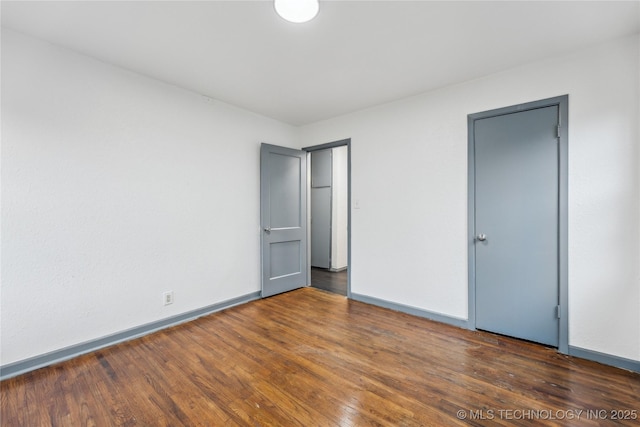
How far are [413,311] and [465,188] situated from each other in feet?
4.77

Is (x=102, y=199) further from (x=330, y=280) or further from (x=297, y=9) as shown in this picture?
(x=330, y=280)

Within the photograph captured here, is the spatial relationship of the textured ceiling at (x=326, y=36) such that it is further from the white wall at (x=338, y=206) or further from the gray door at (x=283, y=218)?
the white wall at (x=338, y=206)

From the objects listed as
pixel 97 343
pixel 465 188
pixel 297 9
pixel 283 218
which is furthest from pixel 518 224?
pixel 97 343

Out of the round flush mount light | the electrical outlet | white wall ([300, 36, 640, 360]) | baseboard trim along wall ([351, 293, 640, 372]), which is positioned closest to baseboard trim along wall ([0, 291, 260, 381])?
the electrical outlet

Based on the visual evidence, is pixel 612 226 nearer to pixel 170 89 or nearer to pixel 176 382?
pixel 176 382

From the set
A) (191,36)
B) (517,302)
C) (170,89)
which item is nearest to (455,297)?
(517,302)

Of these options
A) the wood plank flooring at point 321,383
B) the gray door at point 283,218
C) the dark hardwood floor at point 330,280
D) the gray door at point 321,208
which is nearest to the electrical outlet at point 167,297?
the wood plank flooring at point 321,383

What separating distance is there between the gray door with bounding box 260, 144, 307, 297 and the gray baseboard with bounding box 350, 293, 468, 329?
990 mm

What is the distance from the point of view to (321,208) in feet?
17.8

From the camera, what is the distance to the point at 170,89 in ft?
9.25

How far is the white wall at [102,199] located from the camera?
6.57 ft

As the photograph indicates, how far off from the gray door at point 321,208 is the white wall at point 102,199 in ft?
7.28

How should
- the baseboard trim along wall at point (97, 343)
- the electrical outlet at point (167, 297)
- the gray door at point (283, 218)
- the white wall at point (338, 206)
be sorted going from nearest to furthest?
the baseboard trim along wall at point (97, 343)
the electrical outlet at point (167, 297)
the gray door at point (283, 218)
the white wall at point (338, 206)

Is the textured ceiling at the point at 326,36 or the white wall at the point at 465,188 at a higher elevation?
the textured ceiling at the point at 326,36
